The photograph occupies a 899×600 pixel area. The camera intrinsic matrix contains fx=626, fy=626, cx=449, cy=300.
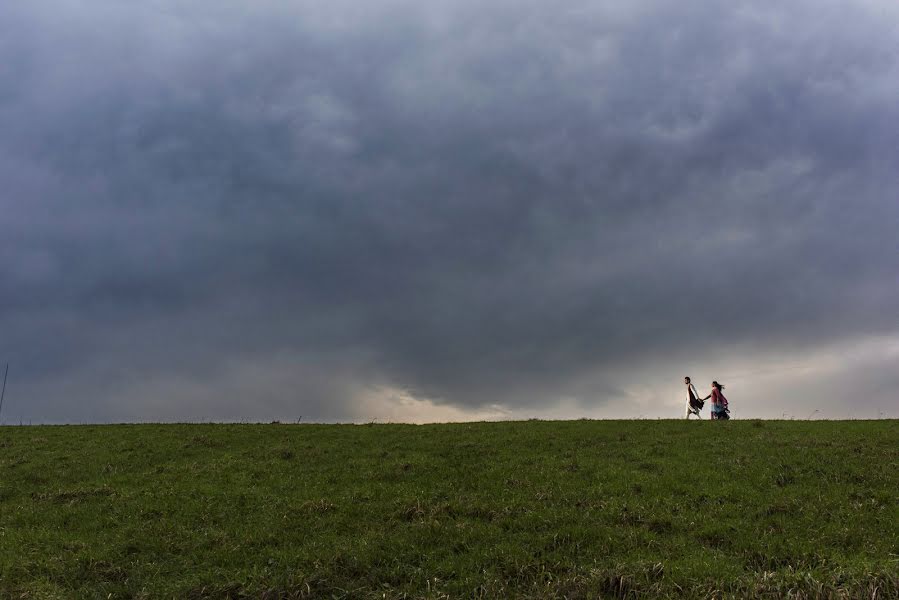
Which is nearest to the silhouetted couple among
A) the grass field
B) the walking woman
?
the walking woman

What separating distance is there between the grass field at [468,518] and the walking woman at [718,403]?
9.47m

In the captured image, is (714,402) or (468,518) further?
(714,402)

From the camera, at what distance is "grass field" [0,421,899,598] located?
1476cm

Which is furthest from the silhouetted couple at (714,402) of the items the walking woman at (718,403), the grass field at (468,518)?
the grass field at (468,518)

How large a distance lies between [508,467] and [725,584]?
36.2ft

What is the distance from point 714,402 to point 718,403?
257 mm

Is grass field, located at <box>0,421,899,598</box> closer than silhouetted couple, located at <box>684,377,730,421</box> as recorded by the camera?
Yes

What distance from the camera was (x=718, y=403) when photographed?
1551 inches

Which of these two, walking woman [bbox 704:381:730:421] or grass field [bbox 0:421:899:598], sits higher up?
walking woman [bbox 704:381:730:421]

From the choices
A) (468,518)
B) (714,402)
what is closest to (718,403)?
(714,402)

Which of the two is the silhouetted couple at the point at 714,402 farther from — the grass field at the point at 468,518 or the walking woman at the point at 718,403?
the grass field at the point at 468,518

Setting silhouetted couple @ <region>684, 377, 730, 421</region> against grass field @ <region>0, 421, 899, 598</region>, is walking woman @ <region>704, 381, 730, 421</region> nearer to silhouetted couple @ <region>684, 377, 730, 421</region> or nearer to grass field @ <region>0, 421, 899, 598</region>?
silhouetted couple @ <region>684, 377, 730, 421</region>

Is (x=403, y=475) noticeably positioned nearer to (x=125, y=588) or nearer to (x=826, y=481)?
(x=125, y=588)

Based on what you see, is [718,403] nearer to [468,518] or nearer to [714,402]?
[714,402]
